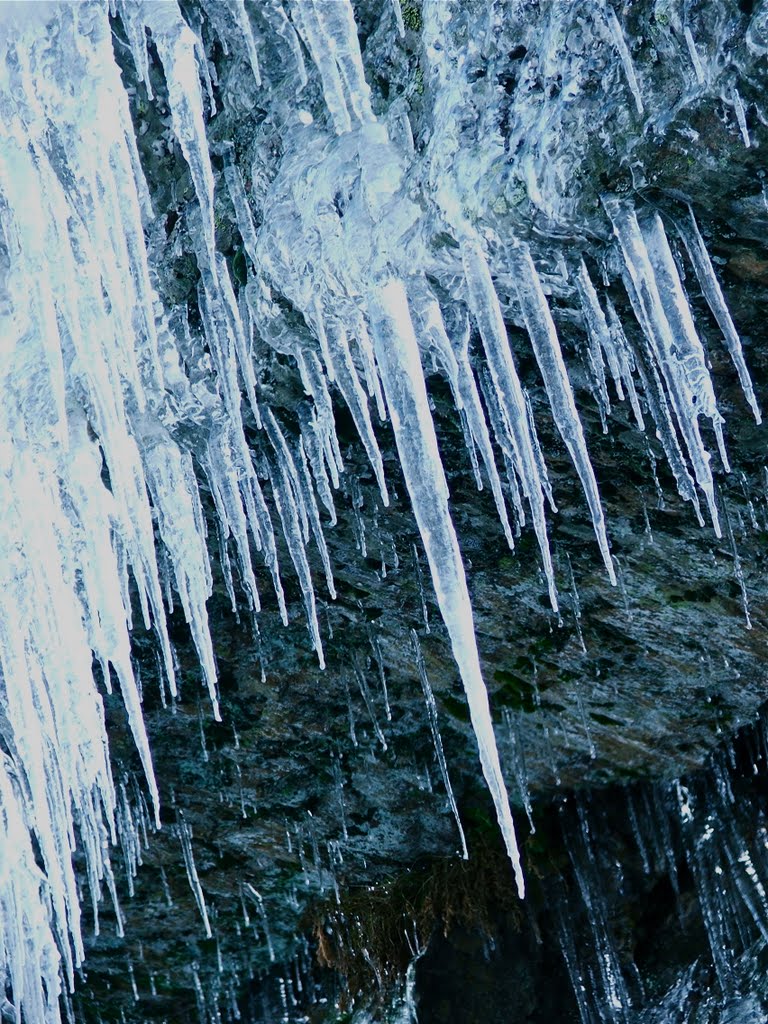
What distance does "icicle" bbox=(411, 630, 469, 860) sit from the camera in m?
5.00

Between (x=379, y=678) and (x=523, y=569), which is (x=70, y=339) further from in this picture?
(x=379, y=678)

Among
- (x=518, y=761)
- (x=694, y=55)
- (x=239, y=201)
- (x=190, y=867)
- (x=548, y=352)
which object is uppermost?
(x=239, y=201)

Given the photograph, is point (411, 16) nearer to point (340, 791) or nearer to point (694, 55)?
point (694, 55)

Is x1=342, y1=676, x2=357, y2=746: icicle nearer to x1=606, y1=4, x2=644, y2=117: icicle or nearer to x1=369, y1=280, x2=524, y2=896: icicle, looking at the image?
x1=369, y1=280, x2=524, y2=896: icicle

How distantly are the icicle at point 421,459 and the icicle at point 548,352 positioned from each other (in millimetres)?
301

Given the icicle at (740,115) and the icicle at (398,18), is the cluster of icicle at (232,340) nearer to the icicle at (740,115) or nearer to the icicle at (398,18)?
the icicle at (398,18)

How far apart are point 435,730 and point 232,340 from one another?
255 cm

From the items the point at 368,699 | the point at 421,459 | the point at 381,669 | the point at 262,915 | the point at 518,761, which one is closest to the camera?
the point at 421,459

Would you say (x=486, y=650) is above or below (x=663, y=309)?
below

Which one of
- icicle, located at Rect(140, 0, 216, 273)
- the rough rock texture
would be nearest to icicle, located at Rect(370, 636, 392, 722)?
the rough rock texture

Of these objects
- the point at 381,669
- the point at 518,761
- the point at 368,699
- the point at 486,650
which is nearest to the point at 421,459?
the point at 486,650

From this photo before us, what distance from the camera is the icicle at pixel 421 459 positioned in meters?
2.93

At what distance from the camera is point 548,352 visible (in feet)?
10.1

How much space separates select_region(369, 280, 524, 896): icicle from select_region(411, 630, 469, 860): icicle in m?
1.86
